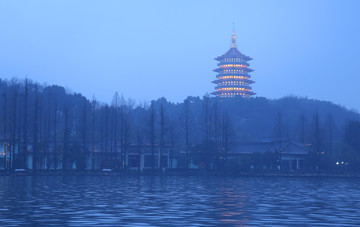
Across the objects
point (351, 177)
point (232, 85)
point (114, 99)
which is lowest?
point (351, 177)

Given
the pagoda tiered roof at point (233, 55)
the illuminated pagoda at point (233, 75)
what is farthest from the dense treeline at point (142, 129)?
the pagoda tiered roof at point (233, 55)

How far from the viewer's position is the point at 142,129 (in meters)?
76.9

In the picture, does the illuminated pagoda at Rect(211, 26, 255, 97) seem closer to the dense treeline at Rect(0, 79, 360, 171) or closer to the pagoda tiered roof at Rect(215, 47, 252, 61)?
the pagoda tiered roof at Rect(215, 47, 252, 61)

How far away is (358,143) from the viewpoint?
73.8 meters

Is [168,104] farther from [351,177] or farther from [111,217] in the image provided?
[111,217]

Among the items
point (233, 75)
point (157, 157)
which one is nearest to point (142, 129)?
point (157, 157)

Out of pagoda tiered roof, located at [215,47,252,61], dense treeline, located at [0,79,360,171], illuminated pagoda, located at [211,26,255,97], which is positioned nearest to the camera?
dense treeline, located at [0,79,360,171]

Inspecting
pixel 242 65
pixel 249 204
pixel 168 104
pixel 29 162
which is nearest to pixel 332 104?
pixel 242 65

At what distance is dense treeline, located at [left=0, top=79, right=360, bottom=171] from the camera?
6300 centimetres

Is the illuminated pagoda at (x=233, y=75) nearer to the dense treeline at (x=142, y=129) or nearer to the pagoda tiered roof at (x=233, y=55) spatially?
the pagoda tiered roof at (x=233, y=55)

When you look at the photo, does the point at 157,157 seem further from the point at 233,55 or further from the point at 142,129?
the point at 233,55

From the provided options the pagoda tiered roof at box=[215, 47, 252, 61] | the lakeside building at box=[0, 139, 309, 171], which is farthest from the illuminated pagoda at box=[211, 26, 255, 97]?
the lakeside building at box=[0, 139, 309, 171]

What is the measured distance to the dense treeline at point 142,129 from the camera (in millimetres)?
63000

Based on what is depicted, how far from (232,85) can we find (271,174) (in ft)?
333
